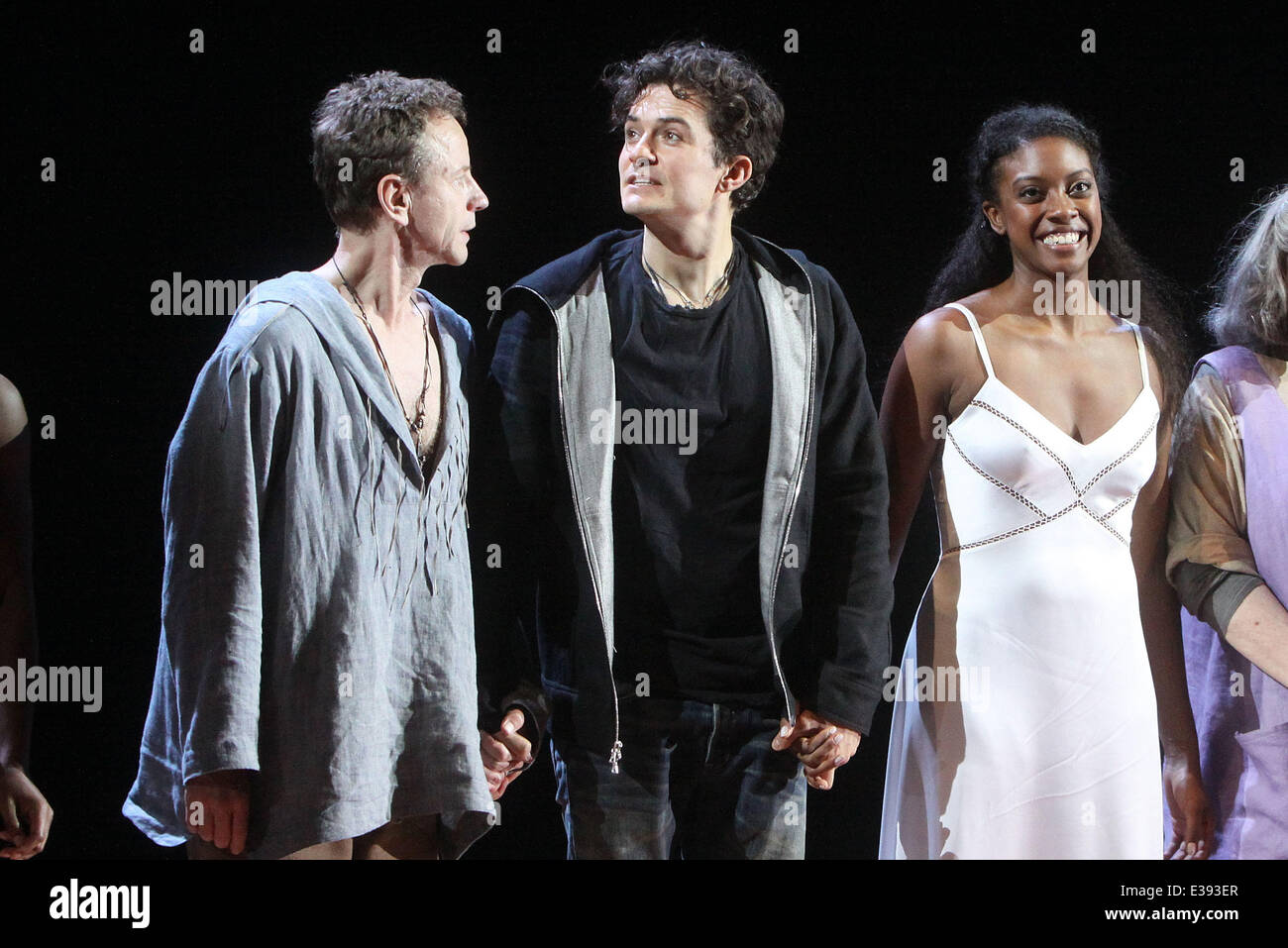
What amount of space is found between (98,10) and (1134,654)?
268 cm

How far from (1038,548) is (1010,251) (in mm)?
673

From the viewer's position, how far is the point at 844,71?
10.8 feet

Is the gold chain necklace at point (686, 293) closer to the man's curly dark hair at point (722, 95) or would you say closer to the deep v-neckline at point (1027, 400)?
the man's curly dark hair at point (722, 95)

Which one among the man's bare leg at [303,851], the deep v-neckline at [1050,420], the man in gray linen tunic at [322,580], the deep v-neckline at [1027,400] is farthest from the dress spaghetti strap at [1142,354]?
the man's bare leg at [303,851]

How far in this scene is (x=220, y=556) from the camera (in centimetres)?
256

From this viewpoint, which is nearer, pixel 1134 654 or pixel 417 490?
pixel 417 490

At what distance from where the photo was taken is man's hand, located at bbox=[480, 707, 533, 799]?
9.20 feet

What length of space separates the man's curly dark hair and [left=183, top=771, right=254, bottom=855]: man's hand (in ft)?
5.03

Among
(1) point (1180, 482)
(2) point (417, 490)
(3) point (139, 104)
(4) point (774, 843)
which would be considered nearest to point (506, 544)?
(2) point (417, 490)

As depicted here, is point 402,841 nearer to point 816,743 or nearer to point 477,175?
point 816,743

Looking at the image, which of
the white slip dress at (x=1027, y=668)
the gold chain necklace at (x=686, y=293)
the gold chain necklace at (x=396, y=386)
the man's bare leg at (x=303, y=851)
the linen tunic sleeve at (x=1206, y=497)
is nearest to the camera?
the man's bare leg at (x=303, y=851)

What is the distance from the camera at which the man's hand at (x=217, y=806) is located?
256 cm

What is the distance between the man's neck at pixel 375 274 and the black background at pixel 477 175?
0.83 ft
